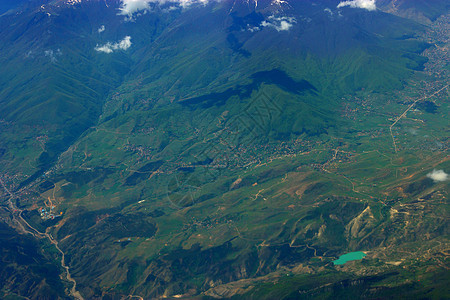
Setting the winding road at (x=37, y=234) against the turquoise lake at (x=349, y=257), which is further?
the winding road at (x=37, y=234)

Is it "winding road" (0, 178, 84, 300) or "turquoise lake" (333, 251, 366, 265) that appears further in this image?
"winding road" (0, 178, 84, 300)

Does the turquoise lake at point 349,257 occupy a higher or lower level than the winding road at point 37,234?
lower

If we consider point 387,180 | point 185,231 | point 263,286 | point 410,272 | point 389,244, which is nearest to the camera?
point 410,272

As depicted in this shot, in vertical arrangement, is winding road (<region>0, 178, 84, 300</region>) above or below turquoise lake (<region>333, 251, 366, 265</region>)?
above

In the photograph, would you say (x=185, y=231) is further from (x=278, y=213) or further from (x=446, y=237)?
(x=446, y=237)

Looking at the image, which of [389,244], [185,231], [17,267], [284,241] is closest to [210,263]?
[185,231]

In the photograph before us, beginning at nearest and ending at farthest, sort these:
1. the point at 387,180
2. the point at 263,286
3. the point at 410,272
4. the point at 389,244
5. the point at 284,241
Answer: the point at 410,272 → the point at 263,286 → the point at 389,244 → the point at 284,241 → the point at 387,180

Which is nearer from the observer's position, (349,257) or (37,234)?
(349,257)

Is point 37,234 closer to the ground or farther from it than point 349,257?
farther from it
